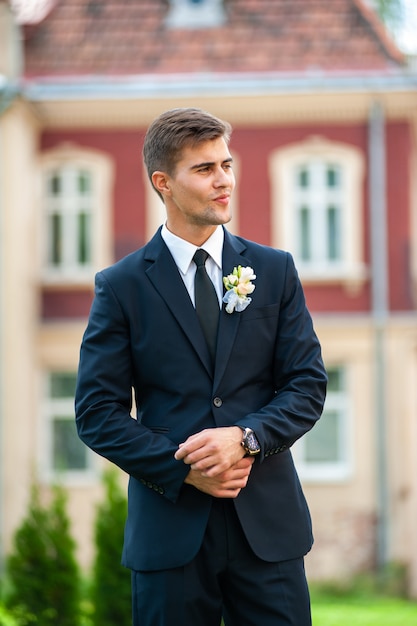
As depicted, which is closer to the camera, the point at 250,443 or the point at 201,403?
the point at 250,443

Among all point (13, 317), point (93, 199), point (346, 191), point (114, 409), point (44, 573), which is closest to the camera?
point (114, 409)

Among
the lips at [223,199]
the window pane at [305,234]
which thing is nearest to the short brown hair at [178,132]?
the lips at [223,199]

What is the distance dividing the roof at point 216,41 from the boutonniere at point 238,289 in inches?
541

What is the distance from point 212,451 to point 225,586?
434 millimetres

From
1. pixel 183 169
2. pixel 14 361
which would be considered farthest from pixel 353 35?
pixel 183 169

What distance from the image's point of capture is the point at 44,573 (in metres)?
8.00

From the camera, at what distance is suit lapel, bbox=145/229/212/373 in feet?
10.8

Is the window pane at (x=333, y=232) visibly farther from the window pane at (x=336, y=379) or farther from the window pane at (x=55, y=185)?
the window pane at (x=55, y=185)

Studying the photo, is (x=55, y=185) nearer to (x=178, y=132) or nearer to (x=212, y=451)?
(x=178, y=132)

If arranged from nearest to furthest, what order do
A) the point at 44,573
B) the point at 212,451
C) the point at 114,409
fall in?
the point at 212,451
the point at 114,409
the point at 44,573

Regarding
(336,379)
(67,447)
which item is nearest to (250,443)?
(336,379)

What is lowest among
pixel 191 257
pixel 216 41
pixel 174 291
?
pixel 174 291

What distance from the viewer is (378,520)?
1666 cm

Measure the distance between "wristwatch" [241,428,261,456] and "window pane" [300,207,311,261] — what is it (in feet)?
46.1
